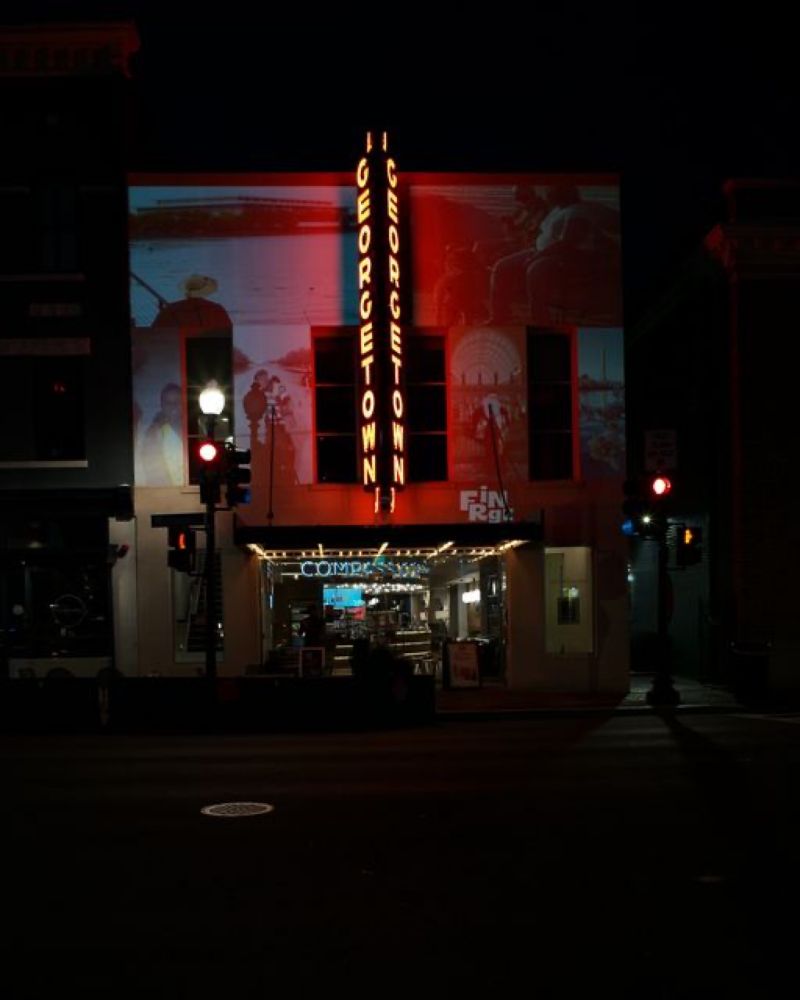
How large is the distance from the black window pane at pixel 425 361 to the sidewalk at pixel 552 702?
6584 millimetres

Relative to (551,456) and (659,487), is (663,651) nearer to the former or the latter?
(659,487)

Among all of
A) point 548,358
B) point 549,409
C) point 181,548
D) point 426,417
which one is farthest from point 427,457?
point 181,548

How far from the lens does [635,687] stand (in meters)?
22.6

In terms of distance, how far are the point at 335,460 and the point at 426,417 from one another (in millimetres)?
2136

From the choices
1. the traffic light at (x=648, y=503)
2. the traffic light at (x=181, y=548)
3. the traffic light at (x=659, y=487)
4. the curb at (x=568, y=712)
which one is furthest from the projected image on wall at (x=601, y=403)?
the traffic light at (x=181, y=548)

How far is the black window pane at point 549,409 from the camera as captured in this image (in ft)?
72.9

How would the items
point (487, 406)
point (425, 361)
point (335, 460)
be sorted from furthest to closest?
point (425, 361), point (335, 460), point (487, 406)

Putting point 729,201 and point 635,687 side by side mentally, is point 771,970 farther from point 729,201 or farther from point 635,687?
point 729,201

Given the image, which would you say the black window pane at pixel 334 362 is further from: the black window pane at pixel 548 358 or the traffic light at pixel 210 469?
the traffic light at pixel 210 469

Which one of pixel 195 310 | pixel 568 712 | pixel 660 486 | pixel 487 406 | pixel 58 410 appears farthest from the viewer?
pixel 58 410

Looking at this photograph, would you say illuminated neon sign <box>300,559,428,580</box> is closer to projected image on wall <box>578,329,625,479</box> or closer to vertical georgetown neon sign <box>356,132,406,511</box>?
vertical georgetown neon sign <box>356,132,406,511</box>

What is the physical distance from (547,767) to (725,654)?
1190 centimetres

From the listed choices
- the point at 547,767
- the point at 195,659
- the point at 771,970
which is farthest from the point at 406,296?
the point at 771,970

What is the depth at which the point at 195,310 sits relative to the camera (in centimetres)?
2166
